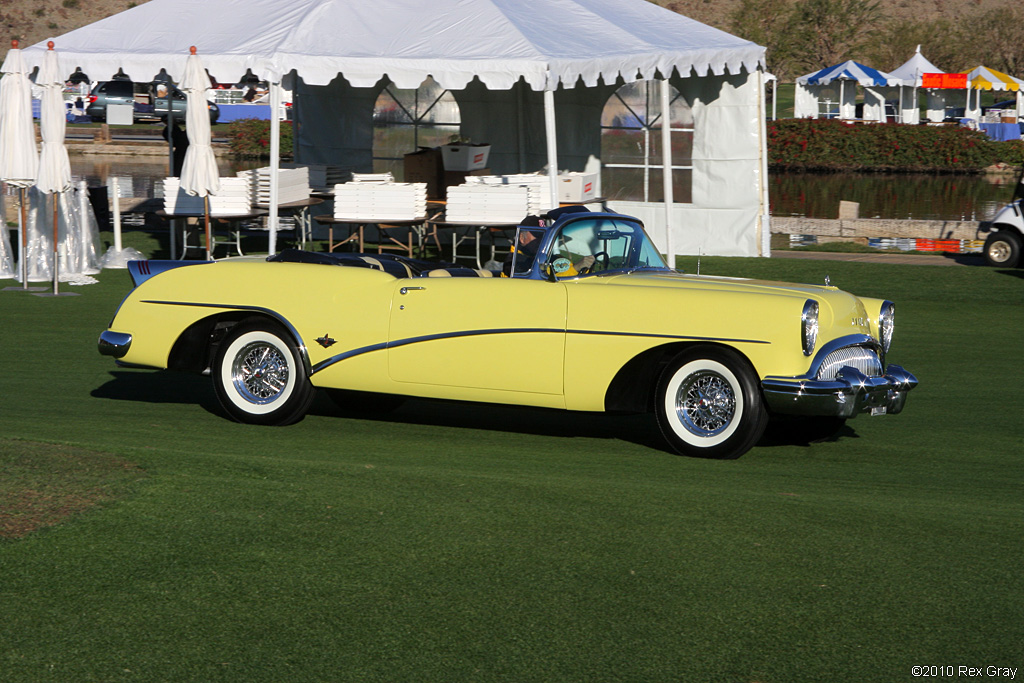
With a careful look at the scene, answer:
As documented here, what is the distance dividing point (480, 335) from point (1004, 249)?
13.2 meters

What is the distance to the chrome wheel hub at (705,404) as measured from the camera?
245 inches

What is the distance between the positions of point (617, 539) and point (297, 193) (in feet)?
40.0

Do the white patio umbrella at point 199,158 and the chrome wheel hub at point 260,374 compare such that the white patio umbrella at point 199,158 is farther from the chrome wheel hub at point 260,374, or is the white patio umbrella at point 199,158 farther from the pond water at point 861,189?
the pond water at point 861,189

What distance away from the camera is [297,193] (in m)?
16.2

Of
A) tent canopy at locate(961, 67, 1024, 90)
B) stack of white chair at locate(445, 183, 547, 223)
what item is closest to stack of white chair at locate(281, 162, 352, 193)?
stack of white chair at locate(445, 183, 547, 223)

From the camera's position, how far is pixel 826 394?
19.5 feet

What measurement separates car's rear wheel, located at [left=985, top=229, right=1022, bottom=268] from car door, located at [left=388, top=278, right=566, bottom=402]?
12.8m

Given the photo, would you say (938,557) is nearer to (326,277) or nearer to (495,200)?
(326,277)

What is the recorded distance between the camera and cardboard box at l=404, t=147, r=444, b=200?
1755 cm

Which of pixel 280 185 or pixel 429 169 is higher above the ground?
pixel 429 169

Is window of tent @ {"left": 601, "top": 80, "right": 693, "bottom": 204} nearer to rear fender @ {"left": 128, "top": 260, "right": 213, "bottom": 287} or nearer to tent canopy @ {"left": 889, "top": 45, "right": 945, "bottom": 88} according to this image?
rear fender @ {"left": 128, "top": 260, "right": 213, "bottom": 287}

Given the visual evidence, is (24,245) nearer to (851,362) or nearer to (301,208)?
(301,208)

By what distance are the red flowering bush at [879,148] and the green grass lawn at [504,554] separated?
39833 millimetres

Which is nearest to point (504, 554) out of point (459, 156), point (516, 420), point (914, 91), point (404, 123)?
point (516, 420)
